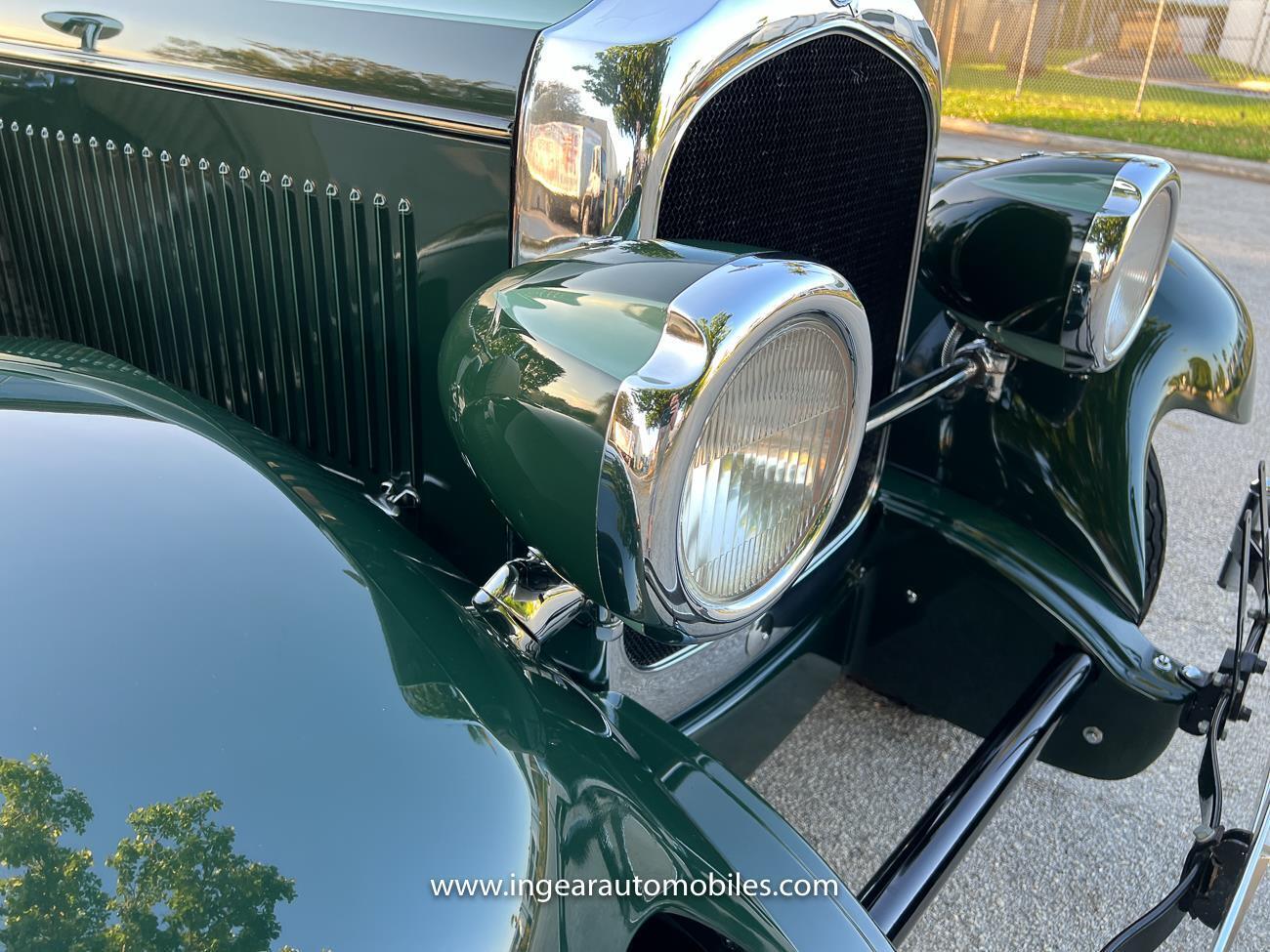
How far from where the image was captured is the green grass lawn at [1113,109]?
10461 mm

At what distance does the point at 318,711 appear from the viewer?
797 mm

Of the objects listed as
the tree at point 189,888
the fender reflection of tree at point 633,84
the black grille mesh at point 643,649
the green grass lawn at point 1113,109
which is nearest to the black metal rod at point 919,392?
the black grille mesh at point 643,649

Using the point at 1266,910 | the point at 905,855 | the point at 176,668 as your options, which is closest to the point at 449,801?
the point at 176,668

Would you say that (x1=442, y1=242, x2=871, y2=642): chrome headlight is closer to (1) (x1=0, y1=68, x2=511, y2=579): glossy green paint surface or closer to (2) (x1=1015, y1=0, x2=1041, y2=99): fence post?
(1) (x1=0, y1=68, x2=511, y2=579): glossy green paint surface

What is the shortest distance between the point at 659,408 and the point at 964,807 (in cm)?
88

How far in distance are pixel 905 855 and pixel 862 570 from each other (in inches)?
26.7

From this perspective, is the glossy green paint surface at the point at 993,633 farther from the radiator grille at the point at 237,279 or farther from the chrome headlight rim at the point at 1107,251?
the radiator grille at the point at 237,279

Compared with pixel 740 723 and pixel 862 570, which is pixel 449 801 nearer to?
pixel 740 723

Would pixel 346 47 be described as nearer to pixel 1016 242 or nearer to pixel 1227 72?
pixel 1016 242

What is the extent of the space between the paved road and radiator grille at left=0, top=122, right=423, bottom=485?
113 centimetres

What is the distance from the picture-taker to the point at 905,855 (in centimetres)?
132

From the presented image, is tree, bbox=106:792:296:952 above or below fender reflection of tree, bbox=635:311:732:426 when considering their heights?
below

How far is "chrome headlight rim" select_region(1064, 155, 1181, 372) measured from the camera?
1594 millimetres

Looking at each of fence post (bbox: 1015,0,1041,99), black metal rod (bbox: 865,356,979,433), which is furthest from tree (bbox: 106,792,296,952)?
fence post (bbox: 1015,0,1041,99)
